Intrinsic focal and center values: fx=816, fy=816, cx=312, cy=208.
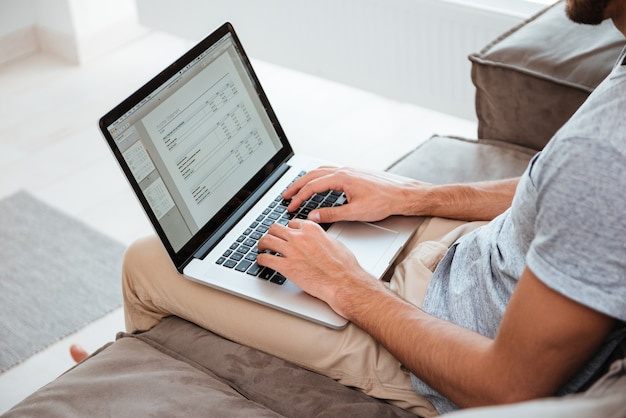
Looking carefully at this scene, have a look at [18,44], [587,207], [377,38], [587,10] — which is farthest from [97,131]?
[587,207]

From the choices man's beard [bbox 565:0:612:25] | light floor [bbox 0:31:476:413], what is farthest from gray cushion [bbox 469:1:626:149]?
light floor [bbox 0:31:476:413]

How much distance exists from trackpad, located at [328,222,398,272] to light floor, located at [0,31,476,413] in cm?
95

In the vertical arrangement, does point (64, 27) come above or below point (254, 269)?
below

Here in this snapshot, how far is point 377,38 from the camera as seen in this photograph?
2.75 meters

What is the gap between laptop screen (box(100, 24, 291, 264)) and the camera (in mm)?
1258

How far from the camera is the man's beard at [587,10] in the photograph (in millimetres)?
977

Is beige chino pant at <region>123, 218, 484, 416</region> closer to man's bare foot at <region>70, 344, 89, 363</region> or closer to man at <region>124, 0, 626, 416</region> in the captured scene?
man at <region>124, 0, 626, 416</region>

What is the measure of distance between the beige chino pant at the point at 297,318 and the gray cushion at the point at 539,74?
16.0 inches

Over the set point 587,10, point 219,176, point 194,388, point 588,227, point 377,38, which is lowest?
point 377,38

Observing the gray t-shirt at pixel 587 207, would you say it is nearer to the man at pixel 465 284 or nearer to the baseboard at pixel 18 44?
the man at pixel 465 284

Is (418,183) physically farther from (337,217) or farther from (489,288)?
(489,288)

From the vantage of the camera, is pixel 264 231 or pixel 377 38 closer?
pixel 264 231

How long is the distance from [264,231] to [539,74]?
69cm

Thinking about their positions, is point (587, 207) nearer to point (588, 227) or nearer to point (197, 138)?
point (588, 227)
